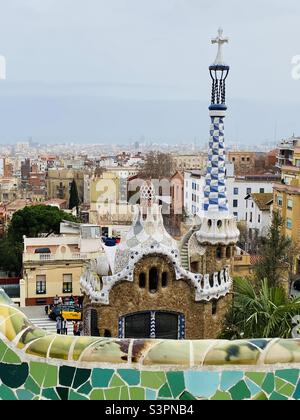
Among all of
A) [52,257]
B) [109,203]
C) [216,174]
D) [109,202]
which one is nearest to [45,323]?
[52,257]

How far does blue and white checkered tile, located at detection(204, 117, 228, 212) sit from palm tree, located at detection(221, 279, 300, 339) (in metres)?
5.69

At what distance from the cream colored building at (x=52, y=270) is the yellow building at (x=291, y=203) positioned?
569 inches

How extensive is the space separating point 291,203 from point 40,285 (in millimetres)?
17819

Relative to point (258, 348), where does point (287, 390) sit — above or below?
below

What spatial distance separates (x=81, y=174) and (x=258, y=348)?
77669mm

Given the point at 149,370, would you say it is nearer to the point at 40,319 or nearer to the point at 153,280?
the point at 153,280

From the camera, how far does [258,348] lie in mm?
4211

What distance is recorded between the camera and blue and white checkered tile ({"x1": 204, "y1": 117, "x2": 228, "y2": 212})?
1641 cm

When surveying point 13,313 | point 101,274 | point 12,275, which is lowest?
point 12,275

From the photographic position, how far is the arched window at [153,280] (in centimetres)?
1528

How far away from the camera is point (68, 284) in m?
25.1

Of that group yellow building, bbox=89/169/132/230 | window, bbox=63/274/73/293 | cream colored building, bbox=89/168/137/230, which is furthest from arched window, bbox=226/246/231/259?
yellow building, bbox=89/169/132/230

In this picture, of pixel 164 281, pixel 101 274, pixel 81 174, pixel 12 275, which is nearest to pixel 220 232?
pixel 164 281
